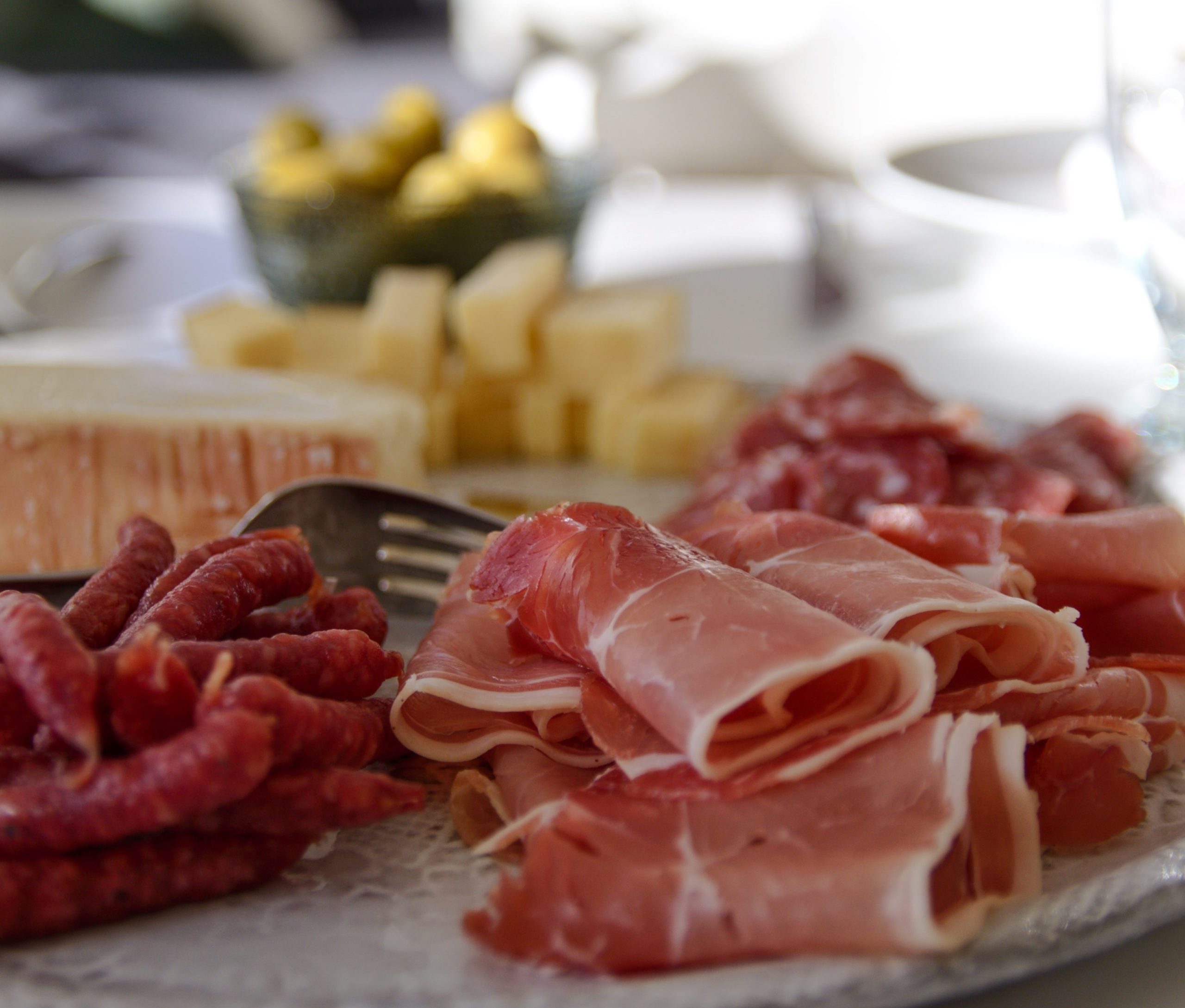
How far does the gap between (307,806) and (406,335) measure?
0.94 metres

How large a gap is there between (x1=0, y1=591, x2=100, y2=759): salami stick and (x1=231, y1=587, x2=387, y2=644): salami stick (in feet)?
0.61

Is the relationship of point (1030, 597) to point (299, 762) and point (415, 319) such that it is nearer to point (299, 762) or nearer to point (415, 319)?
point (299, 762)

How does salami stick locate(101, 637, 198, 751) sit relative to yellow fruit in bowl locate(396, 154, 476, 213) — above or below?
below

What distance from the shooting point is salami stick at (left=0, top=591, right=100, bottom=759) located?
611 mm

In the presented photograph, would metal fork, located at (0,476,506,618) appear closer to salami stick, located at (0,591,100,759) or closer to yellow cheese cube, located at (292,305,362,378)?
salami stick, located at (0,591,100,759)

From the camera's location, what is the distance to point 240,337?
1.54 meters

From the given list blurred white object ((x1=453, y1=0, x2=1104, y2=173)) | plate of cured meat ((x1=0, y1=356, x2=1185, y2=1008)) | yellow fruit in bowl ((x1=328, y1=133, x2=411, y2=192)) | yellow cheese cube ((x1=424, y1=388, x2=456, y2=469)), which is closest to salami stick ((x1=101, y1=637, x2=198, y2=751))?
plate of cured meat ((x1=0, y1=356, x2=1185, y2=1008))

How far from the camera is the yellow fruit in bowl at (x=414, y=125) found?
190 cm

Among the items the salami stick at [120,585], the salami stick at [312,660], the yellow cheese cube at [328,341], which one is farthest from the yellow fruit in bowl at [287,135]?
the salami stick at [312,660]

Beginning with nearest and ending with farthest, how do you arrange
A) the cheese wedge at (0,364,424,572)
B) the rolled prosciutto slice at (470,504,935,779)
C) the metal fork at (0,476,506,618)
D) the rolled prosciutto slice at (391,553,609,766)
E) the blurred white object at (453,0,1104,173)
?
the rolled prosciutto slice at (470,504,935,779) < the rolled prosciutto slice at (391,553,609,766) < the metal fork at (0,476,506,618) < the cheese wedge at (0,364,424,572) < the blurred white object at (453,0,1104,173)

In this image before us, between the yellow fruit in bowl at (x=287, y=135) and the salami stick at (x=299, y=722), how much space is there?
4.73 feet

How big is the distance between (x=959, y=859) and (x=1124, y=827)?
0.45 feet

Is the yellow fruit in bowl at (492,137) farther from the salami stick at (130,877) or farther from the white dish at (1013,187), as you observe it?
the salami stick at (130,877)

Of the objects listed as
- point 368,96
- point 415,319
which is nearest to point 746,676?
point 415,319
